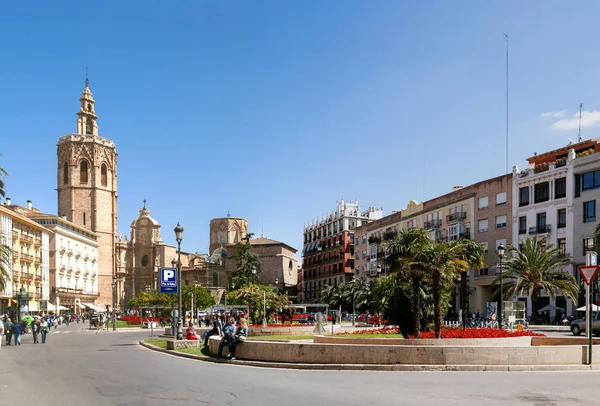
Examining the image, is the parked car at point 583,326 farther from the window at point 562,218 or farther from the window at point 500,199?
the window at point 500,199

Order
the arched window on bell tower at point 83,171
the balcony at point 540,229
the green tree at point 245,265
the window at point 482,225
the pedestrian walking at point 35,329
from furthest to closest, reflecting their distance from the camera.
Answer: the arched window on bell tower at point 83,171 → the green tree at point 245,265 → the window at point 482,225 → the balcony at point 540,229 → the pedestrian walking at point 35,329

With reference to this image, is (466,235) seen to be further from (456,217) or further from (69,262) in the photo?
(69,262)

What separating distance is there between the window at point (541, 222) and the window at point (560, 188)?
7.42 feet

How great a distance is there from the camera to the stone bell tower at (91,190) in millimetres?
115500

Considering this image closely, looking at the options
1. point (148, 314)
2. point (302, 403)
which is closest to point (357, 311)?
point (148, 314)

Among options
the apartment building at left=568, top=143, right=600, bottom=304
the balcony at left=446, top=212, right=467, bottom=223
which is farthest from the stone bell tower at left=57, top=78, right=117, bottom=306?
the apartment building at left=568, top=143, right=600, bottom=304

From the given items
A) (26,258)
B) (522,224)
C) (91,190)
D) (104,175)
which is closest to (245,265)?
(26,258)

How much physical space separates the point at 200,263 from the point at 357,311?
170 feet

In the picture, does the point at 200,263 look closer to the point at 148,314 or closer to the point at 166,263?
the point at 166,263

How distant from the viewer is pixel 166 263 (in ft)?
390

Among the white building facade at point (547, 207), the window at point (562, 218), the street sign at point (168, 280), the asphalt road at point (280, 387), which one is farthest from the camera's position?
the window at point (562, 218)

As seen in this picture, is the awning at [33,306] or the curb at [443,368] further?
the awning at [33,306]

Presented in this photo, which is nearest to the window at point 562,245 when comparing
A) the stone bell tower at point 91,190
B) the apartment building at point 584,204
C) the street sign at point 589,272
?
the apartment building at point 584,204

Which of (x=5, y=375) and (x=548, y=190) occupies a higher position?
(x=548, y=190)
